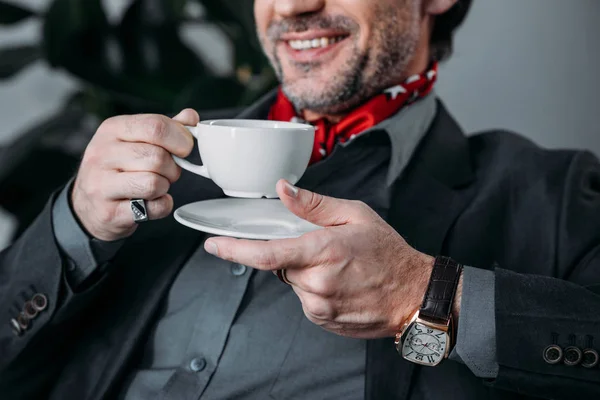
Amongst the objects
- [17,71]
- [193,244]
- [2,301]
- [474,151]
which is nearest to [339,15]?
[474,151]

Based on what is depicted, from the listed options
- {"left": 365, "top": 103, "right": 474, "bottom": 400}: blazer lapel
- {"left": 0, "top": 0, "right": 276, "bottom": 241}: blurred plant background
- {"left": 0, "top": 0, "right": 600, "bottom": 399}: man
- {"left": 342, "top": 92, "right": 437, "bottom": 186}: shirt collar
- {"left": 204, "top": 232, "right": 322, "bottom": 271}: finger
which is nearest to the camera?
{"left": 204, "top": 232, "right": 322, "bottom": 271}: finger

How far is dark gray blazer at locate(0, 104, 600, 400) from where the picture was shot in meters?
1.04

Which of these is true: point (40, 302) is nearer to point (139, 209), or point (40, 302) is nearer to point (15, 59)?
point (139, 209)

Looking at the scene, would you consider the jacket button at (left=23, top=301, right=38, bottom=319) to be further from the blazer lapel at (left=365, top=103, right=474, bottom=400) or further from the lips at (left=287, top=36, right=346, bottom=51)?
the lips at (left=287, top=36, right=346, bottom=51)

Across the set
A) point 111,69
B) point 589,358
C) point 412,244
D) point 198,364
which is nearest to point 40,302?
point 198,364

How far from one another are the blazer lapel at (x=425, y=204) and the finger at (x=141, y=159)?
0.39 metres

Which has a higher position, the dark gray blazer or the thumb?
the thumb

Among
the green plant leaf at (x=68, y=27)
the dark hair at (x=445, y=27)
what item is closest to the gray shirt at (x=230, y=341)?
the dark hair at (x=445, y=27)

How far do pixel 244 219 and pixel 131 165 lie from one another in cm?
17

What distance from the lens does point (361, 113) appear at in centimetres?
126

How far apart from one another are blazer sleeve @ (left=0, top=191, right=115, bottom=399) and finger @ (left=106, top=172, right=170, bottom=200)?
199 millimetres

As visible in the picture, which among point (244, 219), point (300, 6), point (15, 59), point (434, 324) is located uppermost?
point (300, 6)

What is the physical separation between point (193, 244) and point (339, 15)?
0.49 meters

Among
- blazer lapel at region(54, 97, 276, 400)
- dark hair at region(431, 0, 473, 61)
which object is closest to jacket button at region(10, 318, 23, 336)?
blazer lapel at region(54, 97, 276, 400)
